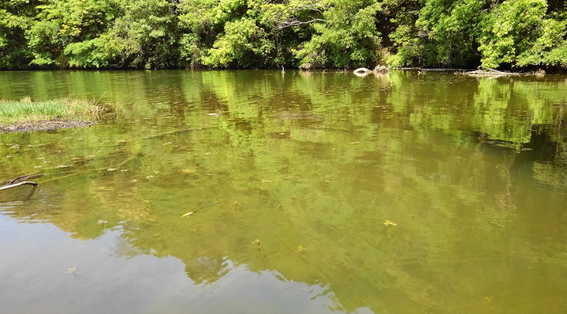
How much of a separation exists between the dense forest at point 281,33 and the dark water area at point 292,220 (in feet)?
46.3

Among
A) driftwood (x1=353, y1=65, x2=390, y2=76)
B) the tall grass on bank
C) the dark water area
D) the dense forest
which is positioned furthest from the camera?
driftwood (x1=353, y1=65, x2=390, y2=76)

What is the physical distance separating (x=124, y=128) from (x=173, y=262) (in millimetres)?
6962

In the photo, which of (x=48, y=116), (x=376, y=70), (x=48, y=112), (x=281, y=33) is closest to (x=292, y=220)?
(x=48, y=116)

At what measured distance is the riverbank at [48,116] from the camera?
9.42m

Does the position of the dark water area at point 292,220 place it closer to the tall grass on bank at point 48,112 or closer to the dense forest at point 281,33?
the tall grass on bank at point 48,112

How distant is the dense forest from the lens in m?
19.9

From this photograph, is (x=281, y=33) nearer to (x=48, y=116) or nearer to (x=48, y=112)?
(x=48, y=112)

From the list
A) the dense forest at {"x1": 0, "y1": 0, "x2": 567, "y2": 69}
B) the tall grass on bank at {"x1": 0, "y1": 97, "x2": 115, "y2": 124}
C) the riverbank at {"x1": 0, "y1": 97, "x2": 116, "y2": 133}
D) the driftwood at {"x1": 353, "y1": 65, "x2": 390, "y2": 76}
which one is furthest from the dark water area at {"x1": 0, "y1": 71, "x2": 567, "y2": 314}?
the driftwood at {"x1": 353, "y1": 65, "x2": 390, "y2": 76}

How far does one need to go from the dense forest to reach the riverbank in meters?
20.6

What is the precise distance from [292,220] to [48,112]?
9554 millimetres

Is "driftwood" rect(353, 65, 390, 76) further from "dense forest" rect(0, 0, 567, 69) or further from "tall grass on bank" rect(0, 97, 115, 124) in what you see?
"tall grass on bank" rect(0, 97, 115, 124)

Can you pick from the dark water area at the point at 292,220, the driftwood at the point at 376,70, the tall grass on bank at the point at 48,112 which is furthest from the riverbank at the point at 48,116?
the driftwood at the point at 376,70

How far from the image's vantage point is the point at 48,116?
10.2 metres

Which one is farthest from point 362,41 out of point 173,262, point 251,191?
point 173,262
